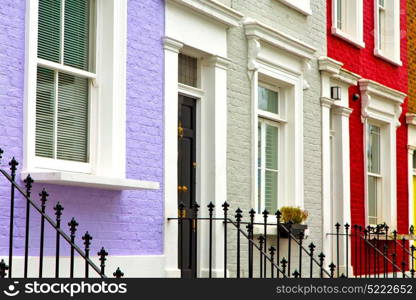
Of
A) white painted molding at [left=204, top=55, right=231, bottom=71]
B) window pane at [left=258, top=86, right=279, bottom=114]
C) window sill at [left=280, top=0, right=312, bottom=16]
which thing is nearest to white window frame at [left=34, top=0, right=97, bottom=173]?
white painted molding at [left=204, top=55, right=231, bottom=71]

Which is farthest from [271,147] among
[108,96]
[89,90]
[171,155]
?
[89,90]

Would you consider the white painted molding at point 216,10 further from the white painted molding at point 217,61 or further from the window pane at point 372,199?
the window pane at point 372,199

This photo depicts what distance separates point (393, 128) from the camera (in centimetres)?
1652

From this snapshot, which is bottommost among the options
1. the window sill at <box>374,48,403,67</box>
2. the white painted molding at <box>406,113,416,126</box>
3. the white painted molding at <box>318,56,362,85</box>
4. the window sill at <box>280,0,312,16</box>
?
the white painted molding at <box>406,113,416,126</box>

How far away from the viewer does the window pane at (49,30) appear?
862cm

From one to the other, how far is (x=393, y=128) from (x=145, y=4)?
7753 mm

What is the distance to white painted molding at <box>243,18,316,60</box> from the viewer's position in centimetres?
1189

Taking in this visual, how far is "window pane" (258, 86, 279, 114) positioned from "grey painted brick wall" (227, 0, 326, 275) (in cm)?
59

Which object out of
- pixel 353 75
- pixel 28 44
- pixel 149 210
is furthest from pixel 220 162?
pixel 353 75

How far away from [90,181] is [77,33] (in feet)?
5.02

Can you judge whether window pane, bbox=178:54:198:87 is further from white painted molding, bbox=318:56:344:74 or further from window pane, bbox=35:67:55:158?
white painted molding, bbox=318:56:344:74

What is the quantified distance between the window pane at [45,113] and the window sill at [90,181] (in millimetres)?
409

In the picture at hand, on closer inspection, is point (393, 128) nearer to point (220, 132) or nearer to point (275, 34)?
point (275, 34)

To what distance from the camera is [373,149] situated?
16.2 meters
